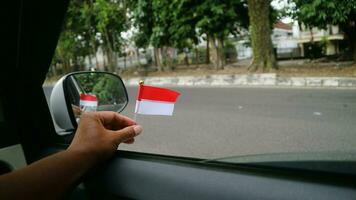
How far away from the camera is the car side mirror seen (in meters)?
2.20

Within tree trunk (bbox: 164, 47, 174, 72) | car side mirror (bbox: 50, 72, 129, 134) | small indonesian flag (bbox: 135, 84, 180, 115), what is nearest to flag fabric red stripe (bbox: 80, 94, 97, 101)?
car side mirror (bbox: 50, 72, 129, 134)

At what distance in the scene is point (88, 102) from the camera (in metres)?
A: 2.32

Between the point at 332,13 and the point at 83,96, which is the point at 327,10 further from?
the point at 83,96

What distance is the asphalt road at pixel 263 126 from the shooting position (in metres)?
1.86

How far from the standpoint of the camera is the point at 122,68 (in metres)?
4.66

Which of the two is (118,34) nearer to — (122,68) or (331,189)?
(122,68)

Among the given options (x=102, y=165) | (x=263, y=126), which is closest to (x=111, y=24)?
(x=263, y=126)

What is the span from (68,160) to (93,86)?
119 cm

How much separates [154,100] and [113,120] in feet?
0.80

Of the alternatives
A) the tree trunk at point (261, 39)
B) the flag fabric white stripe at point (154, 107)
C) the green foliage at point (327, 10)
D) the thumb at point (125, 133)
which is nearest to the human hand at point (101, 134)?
the thumb at point (125, 133)

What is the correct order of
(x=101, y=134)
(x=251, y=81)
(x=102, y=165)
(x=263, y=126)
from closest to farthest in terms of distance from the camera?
(x=101, y=134) → (x=102, y=165) → (x=263, y=126) → (x=251, y=81)

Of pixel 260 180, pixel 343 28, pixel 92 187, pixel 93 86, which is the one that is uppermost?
pixel 343 28

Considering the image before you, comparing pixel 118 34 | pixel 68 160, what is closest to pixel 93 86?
pixel 68 160

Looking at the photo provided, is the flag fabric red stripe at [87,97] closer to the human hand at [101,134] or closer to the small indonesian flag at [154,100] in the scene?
the human hand at [101,134]
